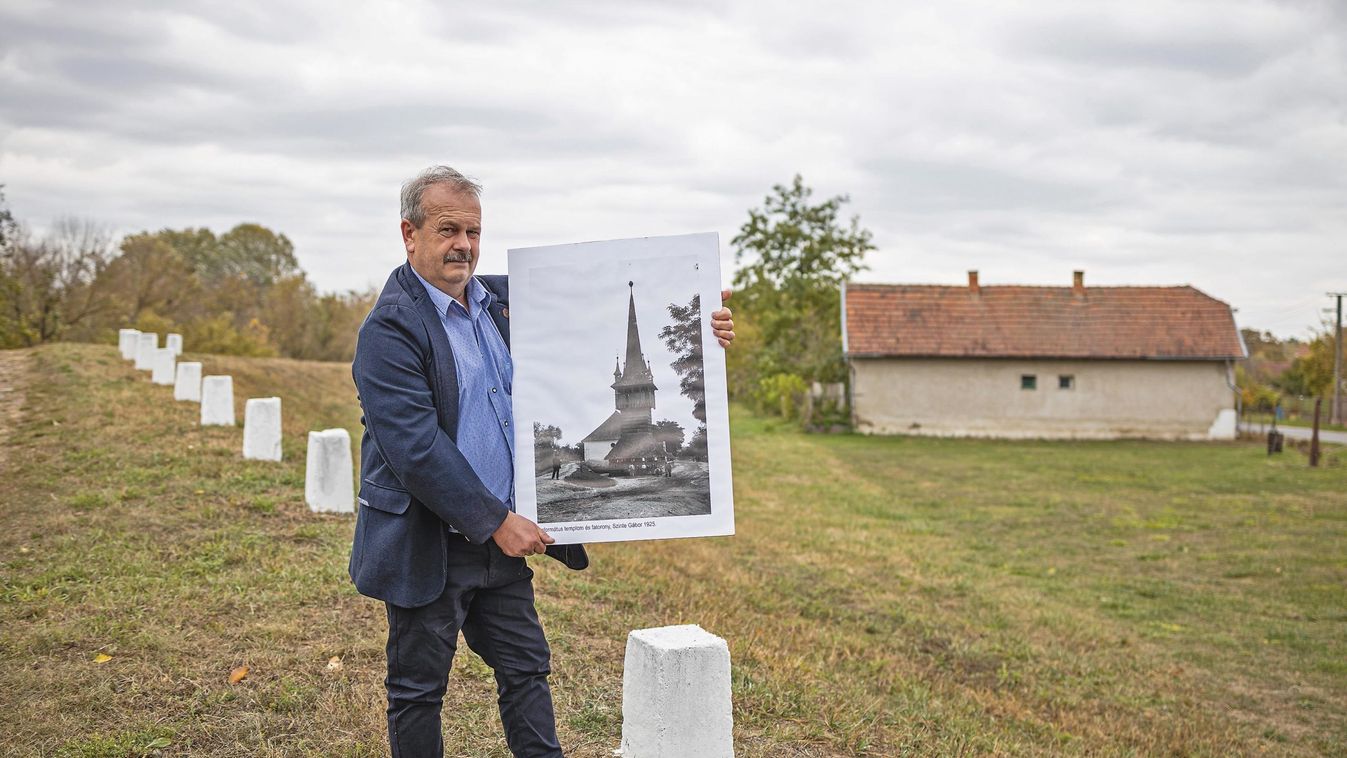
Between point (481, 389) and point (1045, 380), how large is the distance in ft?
106

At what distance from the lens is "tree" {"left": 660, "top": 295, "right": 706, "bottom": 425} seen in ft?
11.0

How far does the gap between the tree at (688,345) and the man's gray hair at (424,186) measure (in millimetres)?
737

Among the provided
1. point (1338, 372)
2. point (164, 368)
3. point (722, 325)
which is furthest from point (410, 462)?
point (1338, 372)

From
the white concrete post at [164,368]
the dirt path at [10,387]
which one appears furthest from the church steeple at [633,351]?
the white concrete post at [164,368]

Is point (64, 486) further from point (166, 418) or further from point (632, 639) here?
point (632, 639)

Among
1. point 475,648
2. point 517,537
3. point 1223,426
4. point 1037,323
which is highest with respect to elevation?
point 1037,323

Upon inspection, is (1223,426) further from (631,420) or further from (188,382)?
(631,420)

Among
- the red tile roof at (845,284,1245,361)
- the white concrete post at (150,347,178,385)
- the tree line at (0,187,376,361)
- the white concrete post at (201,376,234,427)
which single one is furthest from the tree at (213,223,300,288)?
the white concrete post at (201,376,234,427)

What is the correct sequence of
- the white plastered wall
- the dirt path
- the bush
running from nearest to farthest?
1. the dirt path
2. the white plastered wall
3. the bush

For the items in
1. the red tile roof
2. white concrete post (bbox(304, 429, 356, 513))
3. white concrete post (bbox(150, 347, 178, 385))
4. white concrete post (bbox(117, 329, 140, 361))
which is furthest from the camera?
the red tile roof

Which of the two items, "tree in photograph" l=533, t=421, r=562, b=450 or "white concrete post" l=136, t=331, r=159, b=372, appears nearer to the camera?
"tree in photograph" l=533, t=421, r=562, b=450

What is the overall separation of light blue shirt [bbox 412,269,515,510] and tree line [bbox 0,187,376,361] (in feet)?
78.8

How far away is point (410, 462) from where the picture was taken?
2.99 m

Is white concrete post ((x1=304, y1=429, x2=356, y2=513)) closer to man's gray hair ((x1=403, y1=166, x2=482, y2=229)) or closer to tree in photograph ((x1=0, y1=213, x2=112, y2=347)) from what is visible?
man's gray hair ((x1=403, y1=166, x2=482, y2=229))
